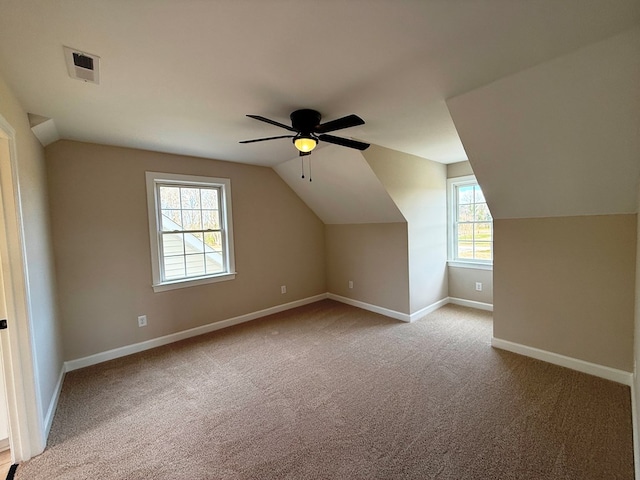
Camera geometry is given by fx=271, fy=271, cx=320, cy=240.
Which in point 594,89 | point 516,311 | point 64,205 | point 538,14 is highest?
point 538,14

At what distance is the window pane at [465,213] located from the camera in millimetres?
4368

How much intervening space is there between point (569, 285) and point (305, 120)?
2.90 m

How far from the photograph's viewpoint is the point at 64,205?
2.76m

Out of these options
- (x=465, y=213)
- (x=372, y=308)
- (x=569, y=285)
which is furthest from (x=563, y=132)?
(x=372, y=308)

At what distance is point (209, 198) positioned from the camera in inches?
150

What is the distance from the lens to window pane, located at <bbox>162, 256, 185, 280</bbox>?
3.45m

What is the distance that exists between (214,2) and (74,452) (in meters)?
2.75

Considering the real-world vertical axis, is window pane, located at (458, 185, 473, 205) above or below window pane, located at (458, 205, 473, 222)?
Result: above

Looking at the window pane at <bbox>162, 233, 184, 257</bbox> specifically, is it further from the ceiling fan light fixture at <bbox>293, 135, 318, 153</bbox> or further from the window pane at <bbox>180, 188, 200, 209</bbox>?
the ceiling fan light fixture at <bbox>293, 135, 318, 153</bbox>

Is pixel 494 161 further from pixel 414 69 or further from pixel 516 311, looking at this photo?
pixel 516 311

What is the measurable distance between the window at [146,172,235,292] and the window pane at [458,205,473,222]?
145 inches

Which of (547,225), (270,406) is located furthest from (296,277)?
(547,225)

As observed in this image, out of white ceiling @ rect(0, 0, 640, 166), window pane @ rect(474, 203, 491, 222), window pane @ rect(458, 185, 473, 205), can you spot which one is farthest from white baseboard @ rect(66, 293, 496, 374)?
white ceiling @ rect(0, 0, 640, 166)

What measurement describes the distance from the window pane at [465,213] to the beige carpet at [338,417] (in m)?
1.99
